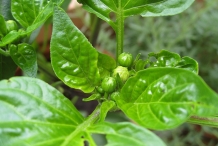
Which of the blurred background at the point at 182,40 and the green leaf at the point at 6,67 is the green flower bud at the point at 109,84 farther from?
the blurred background at the point at 182,40

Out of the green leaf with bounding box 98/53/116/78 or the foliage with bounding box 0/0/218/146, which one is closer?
the foliage with bounding box 0/0/218/146

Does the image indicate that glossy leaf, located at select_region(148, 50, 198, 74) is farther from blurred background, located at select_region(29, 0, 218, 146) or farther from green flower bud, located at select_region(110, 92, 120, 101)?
blurred background, located at select_region(29, 0, 218, 146)

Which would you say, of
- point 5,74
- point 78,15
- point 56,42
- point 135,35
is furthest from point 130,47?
point 56,42

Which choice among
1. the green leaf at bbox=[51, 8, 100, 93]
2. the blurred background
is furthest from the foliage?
the blurred background

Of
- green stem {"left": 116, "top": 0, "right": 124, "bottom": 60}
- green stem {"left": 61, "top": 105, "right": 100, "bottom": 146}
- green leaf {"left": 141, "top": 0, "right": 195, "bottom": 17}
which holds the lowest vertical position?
green stem {"left": 61, "top": 105, "right": 100, "bottom": 146}

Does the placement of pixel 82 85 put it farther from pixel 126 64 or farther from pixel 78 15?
pixel 78 15

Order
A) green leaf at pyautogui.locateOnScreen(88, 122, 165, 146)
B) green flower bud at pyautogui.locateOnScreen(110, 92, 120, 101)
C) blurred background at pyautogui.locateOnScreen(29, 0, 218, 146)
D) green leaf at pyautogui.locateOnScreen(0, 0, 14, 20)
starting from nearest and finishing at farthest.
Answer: green leaf at pyautogui.locateOnScreen(88, 122, 165, 146), green flower bud at pyautogui.locateOnScreen(110, 92, 120, 101), green leaf at pyautogui.locateOnScreen(0, 0, 14, 20), blurred background at pyautogui.locateOnScreen(29, 0, 218, 146)

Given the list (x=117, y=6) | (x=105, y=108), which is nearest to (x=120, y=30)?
(x=117, y=6)

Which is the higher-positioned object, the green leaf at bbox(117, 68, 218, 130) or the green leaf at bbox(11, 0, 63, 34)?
the green leaf at bbox(11, 0, 63, 34)
